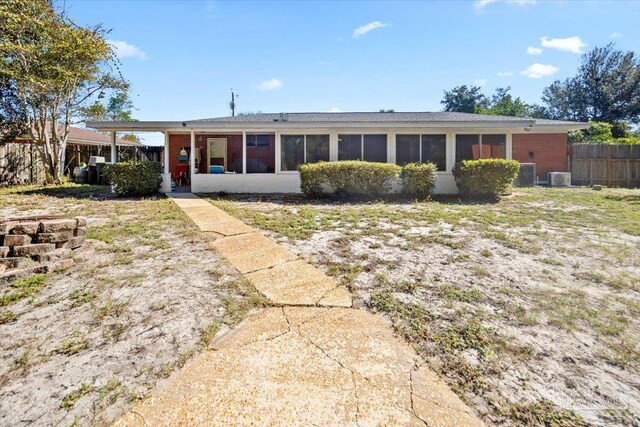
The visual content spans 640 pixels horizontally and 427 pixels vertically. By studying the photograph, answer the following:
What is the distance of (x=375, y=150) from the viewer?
39.2 feet

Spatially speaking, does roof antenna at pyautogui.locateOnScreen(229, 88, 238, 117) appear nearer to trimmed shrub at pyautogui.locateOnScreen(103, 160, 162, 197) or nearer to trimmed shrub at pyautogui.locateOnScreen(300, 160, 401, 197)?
trimmed shrub at pyautogui.locateOnScreen(103, 160, 162, 197)

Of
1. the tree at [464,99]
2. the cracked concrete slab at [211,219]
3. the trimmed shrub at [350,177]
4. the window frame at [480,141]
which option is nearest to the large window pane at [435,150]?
the window frame at [480,141]

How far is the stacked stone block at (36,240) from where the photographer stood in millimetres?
4164

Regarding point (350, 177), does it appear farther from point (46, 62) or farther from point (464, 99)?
point (464, 99)

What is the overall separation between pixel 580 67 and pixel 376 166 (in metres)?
35.2

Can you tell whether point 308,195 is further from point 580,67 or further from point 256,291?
point 580,67

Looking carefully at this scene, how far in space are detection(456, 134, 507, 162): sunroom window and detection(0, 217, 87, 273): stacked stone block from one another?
1121 centimetres

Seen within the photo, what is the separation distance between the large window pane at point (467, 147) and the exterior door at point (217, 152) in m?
9.68

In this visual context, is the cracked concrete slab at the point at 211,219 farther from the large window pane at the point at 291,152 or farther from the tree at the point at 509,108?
the tree at the point at 509,108

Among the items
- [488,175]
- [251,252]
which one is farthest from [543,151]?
[251,252]

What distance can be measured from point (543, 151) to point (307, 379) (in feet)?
58.8

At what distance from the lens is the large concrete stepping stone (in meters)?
3.41

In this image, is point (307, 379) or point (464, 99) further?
point (464, 99)

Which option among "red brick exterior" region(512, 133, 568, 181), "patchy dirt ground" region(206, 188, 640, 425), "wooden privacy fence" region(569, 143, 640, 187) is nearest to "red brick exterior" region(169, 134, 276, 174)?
"patchy dirt ground" region(206, 188, 640, 425)
